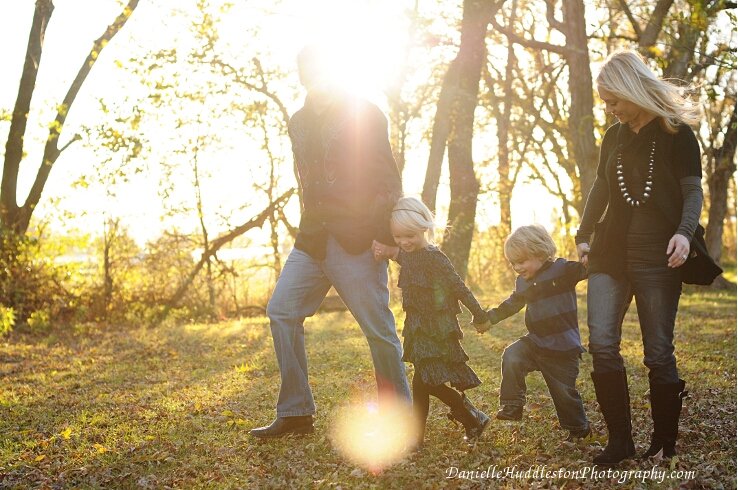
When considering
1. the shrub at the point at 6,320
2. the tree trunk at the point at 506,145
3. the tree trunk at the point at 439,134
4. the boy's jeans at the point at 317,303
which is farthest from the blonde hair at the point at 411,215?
the tree trunk at the point at 506,145

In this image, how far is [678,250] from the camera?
13.0 ft

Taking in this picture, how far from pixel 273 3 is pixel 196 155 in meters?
3.88

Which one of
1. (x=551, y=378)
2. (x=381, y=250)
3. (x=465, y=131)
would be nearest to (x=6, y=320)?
(x=465, y=131)

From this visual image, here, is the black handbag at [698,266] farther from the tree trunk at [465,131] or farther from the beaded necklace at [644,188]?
the tree trunk at [465,131]

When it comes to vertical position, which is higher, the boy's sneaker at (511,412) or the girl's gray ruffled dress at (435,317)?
the girl's gray ruffled dress at (435,317)

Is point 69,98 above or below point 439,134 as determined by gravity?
above

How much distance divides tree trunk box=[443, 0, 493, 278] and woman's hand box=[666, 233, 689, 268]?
356 inches

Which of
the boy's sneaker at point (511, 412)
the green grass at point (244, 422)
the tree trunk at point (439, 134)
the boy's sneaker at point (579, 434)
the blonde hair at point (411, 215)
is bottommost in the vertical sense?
the green grass at point (244, 422)

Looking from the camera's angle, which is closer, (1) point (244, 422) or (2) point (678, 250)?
(2) point (678, 250)

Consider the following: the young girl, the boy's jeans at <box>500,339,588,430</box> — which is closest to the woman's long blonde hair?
the young girl

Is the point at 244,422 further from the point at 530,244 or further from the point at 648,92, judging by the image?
the point at 648,92

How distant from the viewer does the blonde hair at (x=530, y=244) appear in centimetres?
478

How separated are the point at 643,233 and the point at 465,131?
9208mm

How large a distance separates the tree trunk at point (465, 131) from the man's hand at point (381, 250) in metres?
8.41
